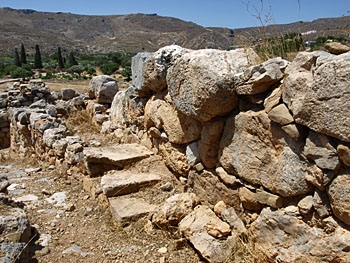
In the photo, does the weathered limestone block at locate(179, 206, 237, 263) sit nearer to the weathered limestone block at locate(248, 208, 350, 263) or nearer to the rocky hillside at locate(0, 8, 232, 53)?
the weathered limestone block at locate(248, 208, 350, 263)

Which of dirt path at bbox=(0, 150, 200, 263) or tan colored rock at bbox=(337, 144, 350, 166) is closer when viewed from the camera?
tan colored rock at bbox=(337, 144, 350, 166)

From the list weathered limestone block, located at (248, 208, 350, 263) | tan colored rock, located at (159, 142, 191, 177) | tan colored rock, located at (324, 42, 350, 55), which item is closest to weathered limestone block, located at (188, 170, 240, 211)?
tan colored rock, located at (159, 142, 191, 177)

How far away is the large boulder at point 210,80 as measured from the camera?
113 inches

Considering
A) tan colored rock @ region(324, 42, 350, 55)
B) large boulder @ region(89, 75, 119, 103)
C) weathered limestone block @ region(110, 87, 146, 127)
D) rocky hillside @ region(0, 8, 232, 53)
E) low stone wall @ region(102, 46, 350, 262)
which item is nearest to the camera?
low stone wall @ region(102, 46, 350, 262)

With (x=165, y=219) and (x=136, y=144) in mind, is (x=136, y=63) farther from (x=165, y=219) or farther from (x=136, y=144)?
(x=165, y=219)

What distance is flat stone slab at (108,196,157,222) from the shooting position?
11.3 feet

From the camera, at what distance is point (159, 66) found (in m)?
4.05

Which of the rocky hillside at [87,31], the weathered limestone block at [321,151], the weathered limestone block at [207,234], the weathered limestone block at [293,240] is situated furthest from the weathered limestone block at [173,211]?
the rocky hillside at [87,31]

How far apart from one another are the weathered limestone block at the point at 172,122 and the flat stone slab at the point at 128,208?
2.65ft

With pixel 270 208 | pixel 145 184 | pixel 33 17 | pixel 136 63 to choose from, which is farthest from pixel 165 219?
pixel 33 17

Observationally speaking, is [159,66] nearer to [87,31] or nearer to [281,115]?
[281,115]

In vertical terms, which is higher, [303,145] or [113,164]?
[303,145]

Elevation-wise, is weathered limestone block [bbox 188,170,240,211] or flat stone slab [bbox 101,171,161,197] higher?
weathered limestone block [bbox 188,170,240,211]

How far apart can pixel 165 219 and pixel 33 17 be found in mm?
124087
